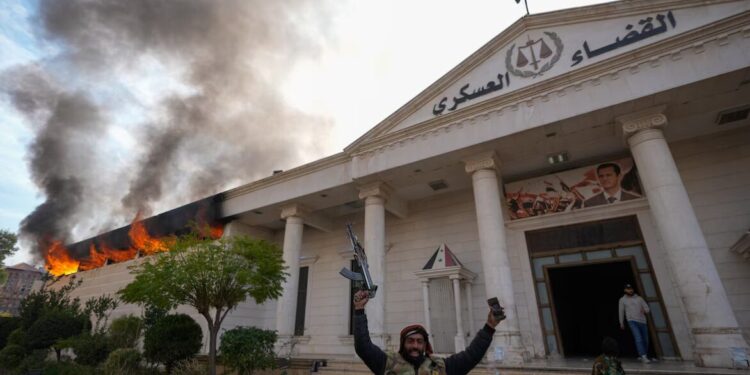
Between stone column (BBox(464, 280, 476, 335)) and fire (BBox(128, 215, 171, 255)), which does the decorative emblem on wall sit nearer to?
stone column (BBox(464, 280, 476, 335))

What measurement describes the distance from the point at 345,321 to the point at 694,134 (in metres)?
14.8

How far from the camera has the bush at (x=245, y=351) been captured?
992 centimetres

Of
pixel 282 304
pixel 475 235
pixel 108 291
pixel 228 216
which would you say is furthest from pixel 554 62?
Answer: pixel 108 291

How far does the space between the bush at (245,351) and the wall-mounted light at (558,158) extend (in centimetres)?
1105

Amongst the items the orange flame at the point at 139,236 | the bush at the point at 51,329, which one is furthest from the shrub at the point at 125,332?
the orange flame at the point at 139,236

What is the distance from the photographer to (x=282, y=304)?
14.4 meters

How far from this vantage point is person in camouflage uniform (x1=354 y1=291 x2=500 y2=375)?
9.12 ft

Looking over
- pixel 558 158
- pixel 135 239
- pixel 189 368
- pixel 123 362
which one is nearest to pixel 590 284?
pixel 558 158

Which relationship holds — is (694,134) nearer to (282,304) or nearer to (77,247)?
(282,304)

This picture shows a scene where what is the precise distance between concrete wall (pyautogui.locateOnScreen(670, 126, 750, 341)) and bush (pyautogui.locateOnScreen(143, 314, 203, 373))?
54.9ft

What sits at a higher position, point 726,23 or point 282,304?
point 726,23

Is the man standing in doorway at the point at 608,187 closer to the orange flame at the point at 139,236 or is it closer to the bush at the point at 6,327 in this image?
the orange flame at the point at 139,236

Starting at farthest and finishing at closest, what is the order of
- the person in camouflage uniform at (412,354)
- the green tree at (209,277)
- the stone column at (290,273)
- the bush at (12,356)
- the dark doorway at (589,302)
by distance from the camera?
the bush at (12,356) → the stone column at (290,273) → the dark doorway at (589,302) → the green tree at (209,277) → the person in camouflage uniform at (412,354)

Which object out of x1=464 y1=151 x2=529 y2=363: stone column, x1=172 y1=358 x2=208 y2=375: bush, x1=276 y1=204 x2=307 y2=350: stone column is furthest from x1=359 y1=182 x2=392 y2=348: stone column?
x1=172 y1=358 x2=208 y2=375: bush
